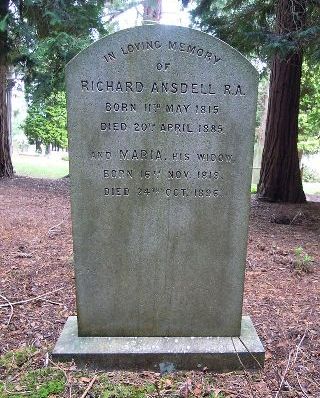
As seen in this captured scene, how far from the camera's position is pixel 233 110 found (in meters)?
2.92

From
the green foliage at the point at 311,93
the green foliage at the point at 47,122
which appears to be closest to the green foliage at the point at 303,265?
the green foliage at the point at 311,93

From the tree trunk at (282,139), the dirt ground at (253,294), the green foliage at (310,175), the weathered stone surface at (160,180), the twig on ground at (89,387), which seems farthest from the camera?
the green foliage at (310,175)

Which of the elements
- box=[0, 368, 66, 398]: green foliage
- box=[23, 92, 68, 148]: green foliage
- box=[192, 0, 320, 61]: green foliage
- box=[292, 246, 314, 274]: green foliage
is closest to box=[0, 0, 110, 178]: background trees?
box=[192, 0, 320, 61]: green foliage

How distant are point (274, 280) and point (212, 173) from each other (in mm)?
2310

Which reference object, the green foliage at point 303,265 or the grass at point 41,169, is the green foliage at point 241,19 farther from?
the grass at point 41,169

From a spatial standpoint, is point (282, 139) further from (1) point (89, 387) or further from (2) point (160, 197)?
(1) point (89, 387)

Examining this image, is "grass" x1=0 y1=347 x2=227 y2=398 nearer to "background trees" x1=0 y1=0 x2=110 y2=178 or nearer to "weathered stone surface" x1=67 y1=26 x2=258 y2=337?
"weathered stone surface" x1=67 y1=26 x2=258 y2=337

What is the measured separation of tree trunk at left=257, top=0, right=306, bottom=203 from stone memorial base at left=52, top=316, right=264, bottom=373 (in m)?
7.62

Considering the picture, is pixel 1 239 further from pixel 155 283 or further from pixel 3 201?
pixel 155 283

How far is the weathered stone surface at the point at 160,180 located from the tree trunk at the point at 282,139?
759 cm

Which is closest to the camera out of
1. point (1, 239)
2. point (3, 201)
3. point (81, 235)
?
point (81, 235)

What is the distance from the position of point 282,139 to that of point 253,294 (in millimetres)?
6539

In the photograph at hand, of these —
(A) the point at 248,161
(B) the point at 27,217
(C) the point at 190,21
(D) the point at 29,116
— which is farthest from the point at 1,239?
(D) the point at 29,116

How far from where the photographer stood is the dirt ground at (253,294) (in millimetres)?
2994
